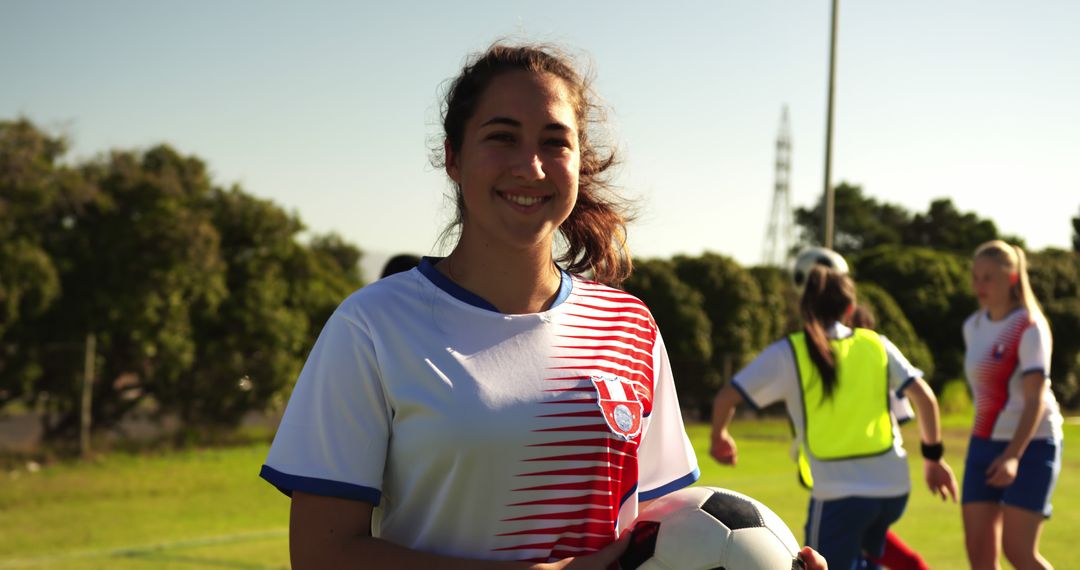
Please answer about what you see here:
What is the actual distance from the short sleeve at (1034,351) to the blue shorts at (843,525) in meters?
1.58

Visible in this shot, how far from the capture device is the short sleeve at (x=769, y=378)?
576 centimetres

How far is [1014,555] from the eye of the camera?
641 centimetres

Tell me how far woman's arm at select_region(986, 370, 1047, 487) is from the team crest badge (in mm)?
4651

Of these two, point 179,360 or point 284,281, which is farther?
point 284,281

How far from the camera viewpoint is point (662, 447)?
2.68m

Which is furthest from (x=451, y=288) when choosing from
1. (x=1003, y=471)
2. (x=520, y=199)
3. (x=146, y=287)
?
(x=146, y=287)

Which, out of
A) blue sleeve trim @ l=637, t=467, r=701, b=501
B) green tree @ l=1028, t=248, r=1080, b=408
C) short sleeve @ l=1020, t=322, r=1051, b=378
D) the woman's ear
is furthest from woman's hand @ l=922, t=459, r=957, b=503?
green tree @ l=1028, t=248, r=1080, b=408

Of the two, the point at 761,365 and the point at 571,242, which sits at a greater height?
the point at 571,242

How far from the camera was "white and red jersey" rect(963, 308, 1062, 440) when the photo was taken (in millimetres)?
6652

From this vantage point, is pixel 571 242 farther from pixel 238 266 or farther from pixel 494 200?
pixel 238 266

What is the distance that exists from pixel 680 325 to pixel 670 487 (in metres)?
18.2

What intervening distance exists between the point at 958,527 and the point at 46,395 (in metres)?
10.4

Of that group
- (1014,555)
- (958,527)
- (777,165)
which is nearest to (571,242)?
(1014,555)

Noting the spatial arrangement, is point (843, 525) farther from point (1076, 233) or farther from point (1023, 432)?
point (1076, 233)
